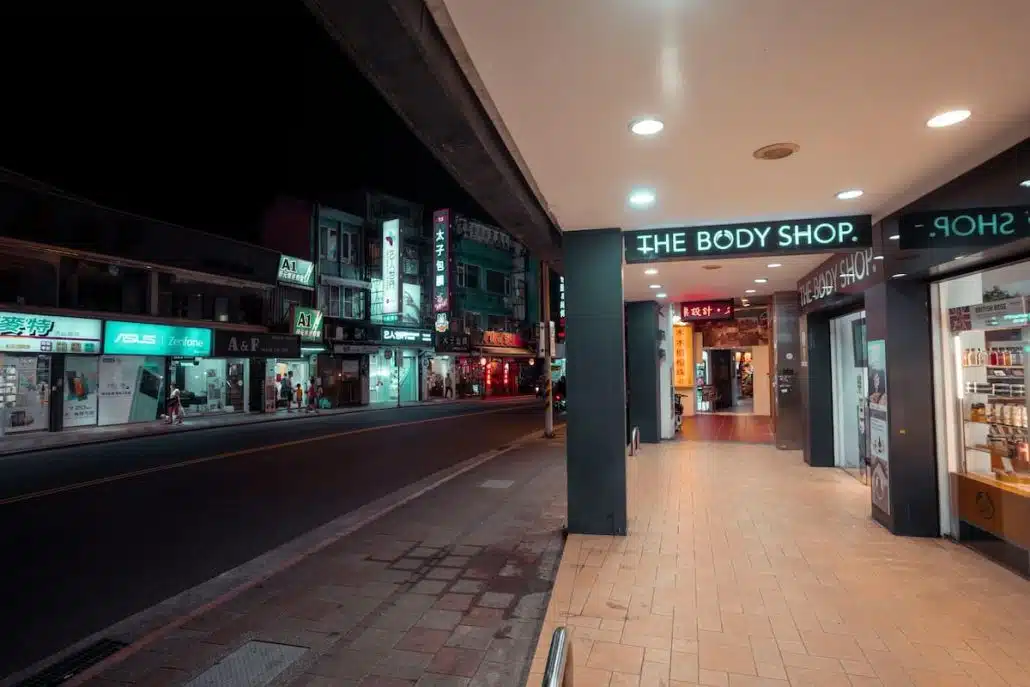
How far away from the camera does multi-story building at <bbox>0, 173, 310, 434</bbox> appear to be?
1686cm

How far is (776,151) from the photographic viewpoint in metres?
4.53

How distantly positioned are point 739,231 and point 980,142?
7.95ft

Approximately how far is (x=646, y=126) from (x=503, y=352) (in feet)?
137

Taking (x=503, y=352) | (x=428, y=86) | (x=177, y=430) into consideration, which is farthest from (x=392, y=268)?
(x=428, y=86)

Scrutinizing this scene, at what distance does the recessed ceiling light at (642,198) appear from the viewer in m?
5.52

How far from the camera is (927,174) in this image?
5109 mm

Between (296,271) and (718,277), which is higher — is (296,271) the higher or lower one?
the higher one

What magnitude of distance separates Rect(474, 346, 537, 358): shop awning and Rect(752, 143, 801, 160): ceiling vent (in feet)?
122

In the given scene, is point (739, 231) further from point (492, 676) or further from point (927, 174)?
point (492, 676)

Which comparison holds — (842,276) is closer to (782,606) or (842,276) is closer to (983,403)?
(983,403)

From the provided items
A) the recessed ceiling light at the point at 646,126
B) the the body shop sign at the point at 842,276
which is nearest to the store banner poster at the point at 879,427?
the the body shop sign at the point at 842,276

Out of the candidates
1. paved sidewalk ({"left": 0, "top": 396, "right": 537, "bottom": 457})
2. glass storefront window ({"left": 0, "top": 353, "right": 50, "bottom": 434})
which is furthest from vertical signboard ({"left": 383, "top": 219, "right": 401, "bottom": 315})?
glass storefront window ({"left": 0, "top": 353, "right": 50, "bottom": 434})

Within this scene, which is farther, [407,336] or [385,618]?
[407,336]

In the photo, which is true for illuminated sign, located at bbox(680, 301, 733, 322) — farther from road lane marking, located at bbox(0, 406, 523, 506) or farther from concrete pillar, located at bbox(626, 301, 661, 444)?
road lane marking, located at bbox(0, 406, 523, 506)
